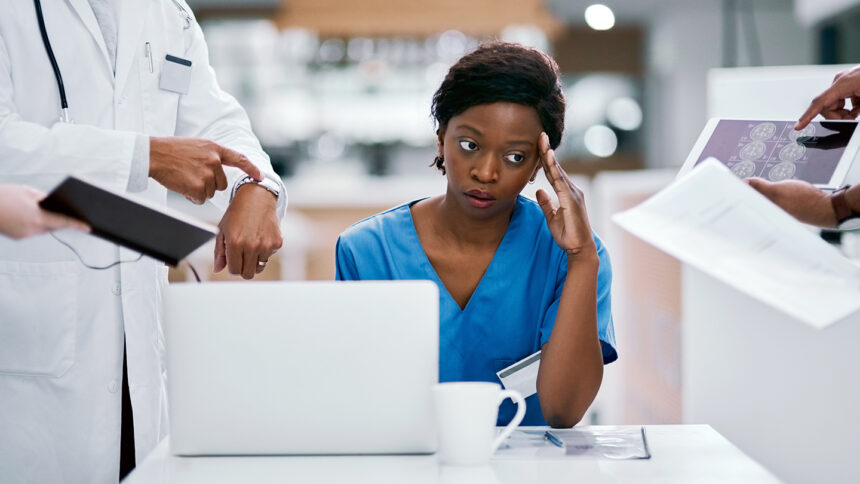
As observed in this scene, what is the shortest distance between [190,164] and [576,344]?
60 centimetres

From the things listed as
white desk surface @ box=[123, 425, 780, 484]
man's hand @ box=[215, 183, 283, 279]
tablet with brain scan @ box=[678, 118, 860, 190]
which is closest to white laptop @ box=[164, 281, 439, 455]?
white desk surface @ box=[123, 425, 780, 484]

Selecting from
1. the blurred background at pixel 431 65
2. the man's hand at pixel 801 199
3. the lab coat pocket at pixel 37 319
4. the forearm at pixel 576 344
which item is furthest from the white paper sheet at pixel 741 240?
the blurred background at pixel 431 65

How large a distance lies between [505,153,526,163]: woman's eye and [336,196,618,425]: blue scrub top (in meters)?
0.14

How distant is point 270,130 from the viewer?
257 inches

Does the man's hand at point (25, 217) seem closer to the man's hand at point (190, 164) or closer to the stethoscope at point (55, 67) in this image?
the man's hand at point (190, 164)

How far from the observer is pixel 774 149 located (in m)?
1.20

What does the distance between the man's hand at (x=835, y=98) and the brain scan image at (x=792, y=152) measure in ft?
0.09

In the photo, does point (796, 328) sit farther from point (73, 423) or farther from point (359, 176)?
point (359, 176)

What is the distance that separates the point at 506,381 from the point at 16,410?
2.42ft

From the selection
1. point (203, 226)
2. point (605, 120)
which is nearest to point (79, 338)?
point (203, 226)

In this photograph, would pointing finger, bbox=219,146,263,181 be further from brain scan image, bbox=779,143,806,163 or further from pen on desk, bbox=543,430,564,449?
brain scan image, bbox=779,143,806,163

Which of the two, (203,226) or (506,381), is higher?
(203,226)

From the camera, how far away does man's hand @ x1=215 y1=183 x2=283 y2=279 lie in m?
1.18

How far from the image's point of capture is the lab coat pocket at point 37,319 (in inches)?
49.0
